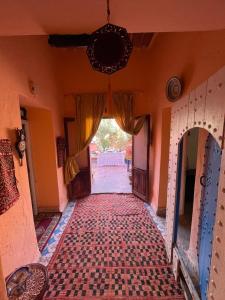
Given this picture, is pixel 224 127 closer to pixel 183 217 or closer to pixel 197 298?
pixel 197 298

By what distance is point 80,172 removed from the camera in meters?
4.16

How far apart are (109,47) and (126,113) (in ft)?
9.19

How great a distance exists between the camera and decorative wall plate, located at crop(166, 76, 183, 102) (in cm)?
233

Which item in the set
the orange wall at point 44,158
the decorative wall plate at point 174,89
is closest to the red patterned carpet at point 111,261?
the orange wall at point 44,158

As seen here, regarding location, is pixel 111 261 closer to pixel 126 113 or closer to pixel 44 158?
pixel 44 158

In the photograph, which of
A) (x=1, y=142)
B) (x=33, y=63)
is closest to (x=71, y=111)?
(x=33, y=63)

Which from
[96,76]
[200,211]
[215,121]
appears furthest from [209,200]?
[96,76]

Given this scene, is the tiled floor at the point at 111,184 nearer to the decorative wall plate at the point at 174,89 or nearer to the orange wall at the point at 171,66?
the orange wall at the point at 171,66

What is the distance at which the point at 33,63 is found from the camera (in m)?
2.42

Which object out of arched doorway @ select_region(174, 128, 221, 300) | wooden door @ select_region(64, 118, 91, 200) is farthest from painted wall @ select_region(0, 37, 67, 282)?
arched doorway @ select_region(174, 128, 221, 300)

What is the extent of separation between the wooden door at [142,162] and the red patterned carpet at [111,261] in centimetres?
68

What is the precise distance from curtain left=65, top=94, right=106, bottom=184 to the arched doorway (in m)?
2.20

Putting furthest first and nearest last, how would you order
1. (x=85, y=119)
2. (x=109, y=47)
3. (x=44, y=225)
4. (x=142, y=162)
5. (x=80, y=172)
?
1. (x=80, y=172)
2. (x=142, y=162)
3. (x=85, y=119)
4. (x=44, y=225)
5. (x=109, y=47)

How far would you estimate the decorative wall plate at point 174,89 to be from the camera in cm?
233
